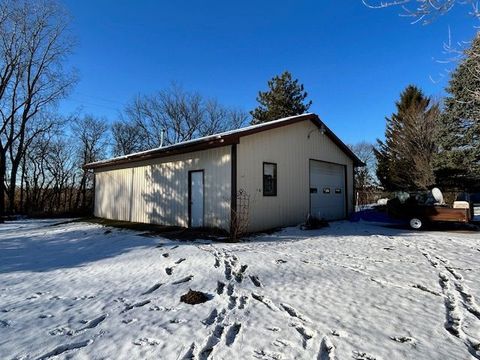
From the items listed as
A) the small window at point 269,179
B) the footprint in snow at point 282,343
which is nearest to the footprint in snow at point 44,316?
the footprint in snow at point 282,343

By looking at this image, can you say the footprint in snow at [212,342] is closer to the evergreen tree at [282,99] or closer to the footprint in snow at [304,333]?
the footprint in snow at [304,333]

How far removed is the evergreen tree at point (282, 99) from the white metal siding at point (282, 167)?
14053 millimetres

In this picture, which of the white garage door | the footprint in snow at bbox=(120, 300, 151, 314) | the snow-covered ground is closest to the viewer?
the snow-covered ground

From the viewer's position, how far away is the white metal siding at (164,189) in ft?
33.0

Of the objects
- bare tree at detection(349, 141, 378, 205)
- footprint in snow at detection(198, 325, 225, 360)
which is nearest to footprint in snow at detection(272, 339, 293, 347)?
footprint in snow at detection(198, 325, 225, 360)

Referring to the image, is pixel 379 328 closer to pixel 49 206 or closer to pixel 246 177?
pixel 246 177

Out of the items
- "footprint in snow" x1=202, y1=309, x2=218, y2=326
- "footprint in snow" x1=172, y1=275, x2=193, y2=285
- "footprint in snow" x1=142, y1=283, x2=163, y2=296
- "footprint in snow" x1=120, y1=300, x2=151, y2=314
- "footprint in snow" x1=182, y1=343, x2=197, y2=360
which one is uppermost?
"footprint in snow" x1=172, y1=275, x2=193, y2=285

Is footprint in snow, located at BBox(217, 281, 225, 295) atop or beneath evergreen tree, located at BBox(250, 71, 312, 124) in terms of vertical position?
beneath

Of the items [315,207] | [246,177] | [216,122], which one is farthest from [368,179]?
[246,177]

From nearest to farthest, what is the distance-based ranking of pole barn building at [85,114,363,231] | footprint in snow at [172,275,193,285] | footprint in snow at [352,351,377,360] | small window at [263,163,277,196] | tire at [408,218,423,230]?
footprint in snow at [352,351,377,360]
footprint in snow at [172,275,193,285]
pole barn building at [85,114,363,231]
small window at [263,163,277,196]
tire at [408,218,423,230]

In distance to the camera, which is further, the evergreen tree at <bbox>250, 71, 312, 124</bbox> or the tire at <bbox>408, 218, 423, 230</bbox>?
the evergreen tree at <bbox>250, 71, 312, 124</bbox>

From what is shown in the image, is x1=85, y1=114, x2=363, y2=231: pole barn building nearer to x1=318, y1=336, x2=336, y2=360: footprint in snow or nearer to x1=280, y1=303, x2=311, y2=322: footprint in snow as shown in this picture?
x1=280, y1=303, x2=311, y2=322: footprint in snow

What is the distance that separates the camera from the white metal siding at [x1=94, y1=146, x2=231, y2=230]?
1005cm

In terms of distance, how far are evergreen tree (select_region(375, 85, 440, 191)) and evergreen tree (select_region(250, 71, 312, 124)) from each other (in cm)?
743
